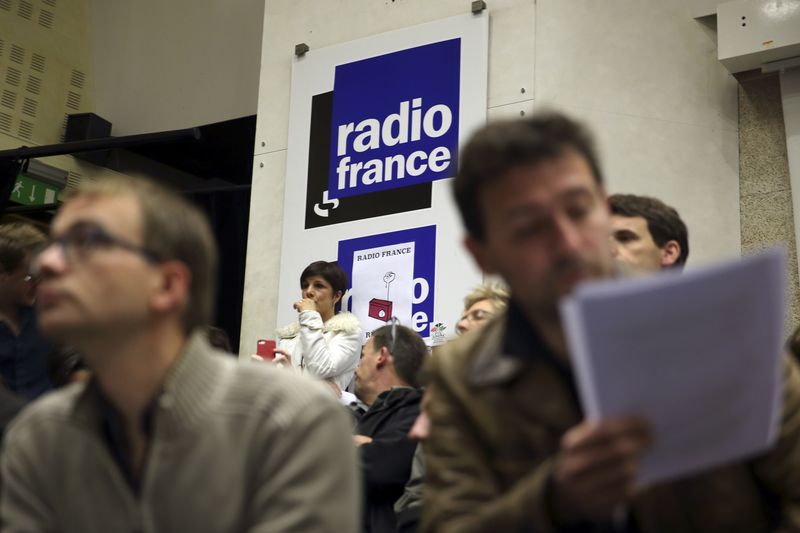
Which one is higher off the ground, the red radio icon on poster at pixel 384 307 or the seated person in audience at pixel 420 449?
the red radio icon on poster at pixel 384 307

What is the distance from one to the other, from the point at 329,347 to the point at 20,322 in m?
1.71

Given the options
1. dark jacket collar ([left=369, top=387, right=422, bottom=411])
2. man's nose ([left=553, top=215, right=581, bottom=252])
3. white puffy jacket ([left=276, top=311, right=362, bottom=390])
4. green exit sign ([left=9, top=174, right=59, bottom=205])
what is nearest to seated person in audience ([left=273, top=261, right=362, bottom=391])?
white puffy jacket ([left=276, top=311, right=362, bottom=390])

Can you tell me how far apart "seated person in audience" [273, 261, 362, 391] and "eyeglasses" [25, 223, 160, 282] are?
276 centimetres

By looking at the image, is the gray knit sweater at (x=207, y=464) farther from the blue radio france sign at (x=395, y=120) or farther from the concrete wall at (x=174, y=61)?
the concrete wall at (x=174, y=61)

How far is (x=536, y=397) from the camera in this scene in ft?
4.12

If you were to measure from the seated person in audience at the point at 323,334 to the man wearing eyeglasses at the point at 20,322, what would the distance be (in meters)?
1.25

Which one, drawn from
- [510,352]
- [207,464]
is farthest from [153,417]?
[510,352]

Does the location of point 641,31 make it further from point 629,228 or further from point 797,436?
point 797,436

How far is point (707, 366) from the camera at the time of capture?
1.01 meters

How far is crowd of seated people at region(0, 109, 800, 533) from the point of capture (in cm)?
124

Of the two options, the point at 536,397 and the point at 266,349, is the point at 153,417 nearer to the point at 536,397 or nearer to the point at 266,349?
the point at 536,397

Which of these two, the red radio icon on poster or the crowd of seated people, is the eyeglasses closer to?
the crowd of seated people

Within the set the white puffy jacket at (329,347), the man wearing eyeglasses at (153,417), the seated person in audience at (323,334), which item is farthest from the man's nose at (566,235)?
the white puffy jacket at (329,347)

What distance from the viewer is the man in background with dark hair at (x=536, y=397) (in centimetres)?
122
